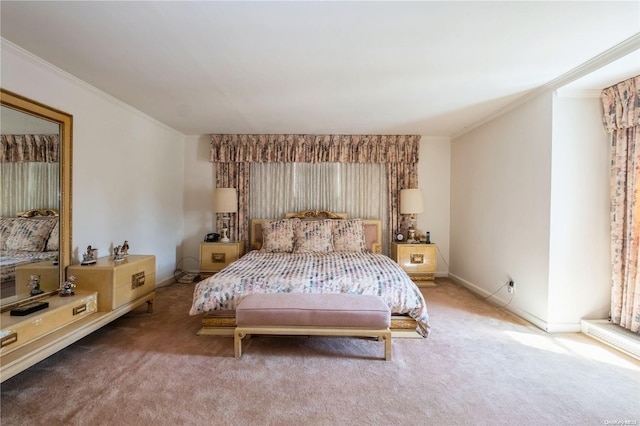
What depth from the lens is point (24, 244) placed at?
2.28 m

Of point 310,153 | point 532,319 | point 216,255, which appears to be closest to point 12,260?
point 216,255

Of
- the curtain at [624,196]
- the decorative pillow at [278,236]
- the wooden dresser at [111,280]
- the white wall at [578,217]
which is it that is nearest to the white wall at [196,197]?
the decorative pillow at [278,236]

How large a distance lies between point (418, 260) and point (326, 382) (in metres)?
2.86

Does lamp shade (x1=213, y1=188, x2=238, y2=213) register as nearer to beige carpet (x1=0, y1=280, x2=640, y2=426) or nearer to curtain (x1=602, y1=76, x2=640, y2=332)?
beige carpet (x1=0, y1=280, x2=640, y2=426)

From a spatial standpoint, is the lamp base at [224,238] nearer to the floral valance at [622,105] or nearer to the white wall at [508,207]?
the white wall at [508,207]

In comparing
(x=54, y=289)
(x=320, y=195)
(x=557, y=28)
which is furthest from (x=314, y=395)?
(x=320, y=195)

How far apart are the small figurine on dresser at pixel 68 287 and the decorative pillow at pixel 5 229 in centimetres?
49

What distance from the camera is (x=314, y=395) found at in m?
1.79

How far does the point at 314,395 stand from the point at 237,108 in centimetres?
314

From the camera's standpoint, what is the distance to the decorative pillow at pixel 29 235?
7.17ft

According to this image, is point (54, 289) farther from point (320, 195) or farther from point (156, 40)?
point (320, 195)

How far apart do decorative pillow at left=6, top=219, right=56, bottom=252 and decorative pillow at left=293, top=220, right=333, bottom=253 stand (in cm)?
267

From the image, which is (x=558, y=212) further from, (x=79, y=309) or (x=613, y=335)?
(x=79, y=309)

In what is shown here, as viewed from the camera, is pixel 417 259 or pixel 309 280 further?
pixel 417 259
